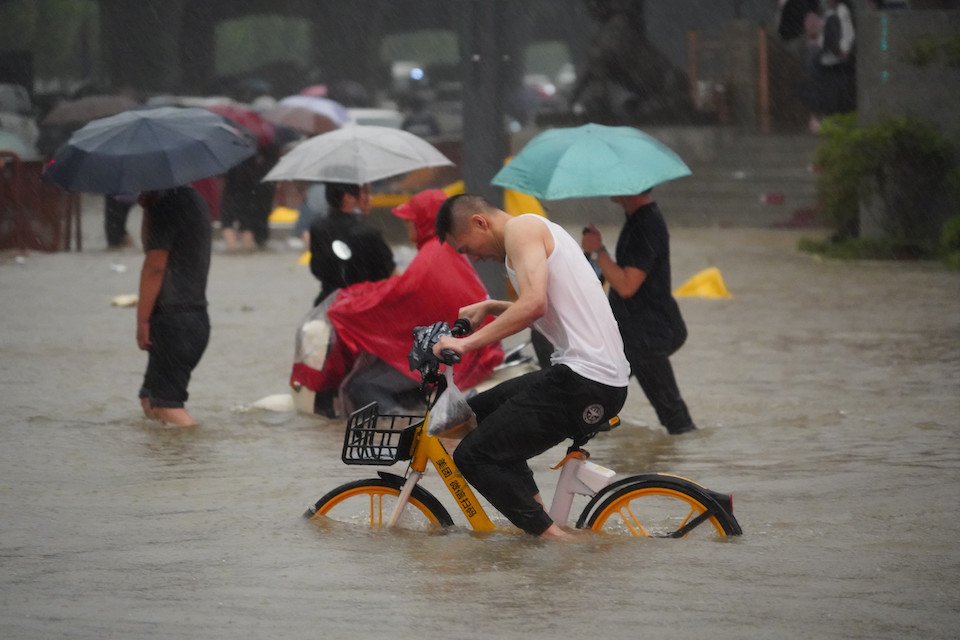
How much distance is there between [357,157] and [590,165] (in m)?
1.92

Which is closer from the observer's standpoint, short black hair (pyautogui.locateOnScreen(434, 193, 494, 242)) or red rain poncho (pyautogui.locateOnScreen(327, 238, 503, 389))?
short black hair (pyautogui.locateOnScreen(434, 193, 494, 242))

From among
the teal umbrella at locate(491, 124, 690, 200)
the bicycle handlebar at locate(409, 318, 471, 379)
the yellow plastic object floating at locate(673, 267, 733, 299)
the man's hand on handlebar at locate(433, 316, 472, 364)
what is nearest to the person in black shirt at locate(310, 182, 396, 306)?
the teal umbrella at locate(491, 124, 690, 200)

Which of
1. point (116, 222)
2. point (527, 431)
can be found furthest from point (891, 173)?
point (527, 431)

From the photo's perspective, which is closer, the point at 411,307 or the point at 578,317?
the point at 578,317

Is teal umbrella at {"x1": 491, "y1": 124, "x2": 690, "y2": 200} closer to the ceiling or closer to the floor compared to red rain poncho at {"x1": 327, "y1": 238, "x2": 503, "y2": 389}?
closer to the ceiling

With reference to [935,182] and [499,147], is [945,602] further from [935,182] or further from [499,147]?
[935,182]

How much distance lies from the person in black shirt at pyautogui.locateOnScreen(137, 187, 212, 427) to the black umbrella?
25 cm

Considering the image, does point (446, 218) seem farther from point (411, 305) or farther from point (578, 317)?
point (411, 305)

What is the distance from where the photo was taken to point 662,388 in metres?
8.45

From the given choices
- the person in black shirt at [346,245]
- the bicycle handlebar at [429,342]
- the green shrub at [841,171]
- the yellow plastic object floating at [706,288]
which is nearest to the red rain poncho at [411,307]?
the person in black shirt at [346,245]

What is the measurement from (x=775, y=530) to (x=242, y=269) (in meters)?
11.9

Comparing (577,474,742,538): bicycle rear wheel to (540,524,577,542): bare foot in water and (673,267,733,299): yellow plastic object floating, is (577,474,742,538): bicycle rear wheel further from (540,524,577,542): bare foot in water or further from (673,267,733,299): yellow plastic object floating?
(673,267,733,299): yellow plastic object floating

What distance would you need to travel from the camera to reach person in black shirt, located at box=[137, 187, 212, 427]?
341 inches

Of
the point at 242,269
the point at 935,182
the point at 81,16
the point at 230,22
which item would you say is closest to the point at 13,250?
the point at 242,269
